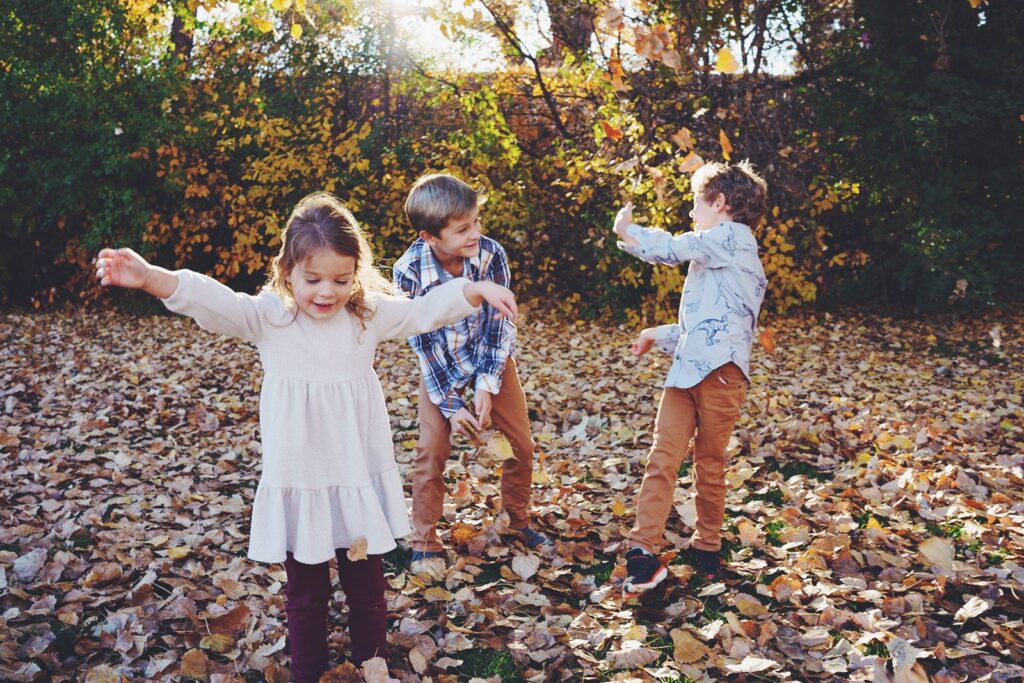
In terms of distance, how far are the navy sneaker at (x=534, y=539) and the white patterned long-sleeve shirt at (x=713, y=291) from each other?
0.93 meters

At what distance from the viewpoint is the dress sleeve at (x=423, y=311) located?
2389mm

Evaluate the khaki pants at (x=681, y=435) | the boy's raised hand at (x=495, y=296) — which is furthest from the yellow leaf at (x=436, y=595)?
the boy's raised hand at (x=495, y=296)

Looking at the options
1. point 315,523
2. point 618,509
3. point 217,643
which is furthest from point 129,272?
point 618,509

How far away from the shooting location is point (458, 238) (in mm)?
3057

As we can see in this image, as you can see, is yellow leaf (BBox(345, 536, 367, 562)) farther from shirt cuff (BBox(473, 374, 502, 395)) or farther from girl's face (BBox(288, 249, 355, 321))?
shirt cuff (BBox(473, 374, 502, 395))

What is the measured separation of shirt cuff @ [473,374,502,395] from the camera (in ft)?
10.5

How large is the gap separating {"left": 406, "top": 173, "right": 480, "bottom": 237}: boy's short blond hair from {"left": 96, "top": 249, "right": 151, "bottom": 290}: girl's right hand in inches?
47.5

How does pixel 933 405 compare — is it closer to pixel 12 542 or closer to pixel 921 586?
pixel 921 586

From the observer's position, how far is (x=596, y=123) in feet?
26.0

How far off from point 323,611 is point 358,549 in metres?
0.29

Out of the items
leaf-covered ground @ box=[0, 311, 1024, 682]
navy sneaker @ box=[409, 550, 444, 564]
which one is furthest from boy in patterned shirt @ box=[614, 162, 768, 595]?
navy sneaker @ box=[409, 550, 444, 564]

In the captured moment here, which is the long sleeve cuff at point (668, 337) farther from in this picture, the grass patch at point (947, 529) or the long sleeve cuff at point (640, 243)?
the grass patch at point (947, 529)

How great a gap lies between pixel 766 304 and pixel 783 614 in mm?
6667

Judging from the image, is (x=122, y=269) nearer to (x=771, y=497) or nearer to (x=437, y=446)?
(x=437, y=446)
